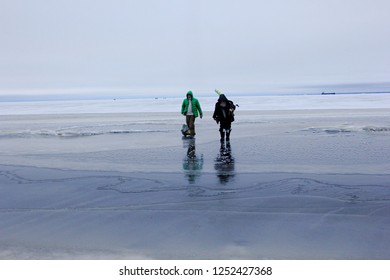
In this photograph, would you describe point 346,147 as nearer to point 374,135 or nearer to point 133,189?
point 374,135

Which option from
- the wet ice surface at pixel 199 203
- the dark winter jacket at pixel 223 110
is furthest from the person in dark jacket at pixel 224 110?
the wet ice surface at pixel 199 203

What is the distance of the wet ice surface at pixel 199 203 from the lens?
464 centimetres

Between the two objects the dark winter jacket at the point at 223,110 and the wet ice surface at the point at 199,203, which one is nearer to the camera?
the wet ice surface at the point at 199,203

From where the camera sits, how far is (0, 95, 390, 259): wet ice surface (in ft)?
15.2

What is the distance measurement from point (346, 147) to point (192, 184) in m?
6.10

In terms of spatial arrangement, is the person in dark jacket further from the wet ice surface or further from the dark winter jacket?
the wet ice surface

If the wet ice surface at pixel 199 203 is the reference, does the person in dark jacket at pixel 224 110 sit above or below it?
above

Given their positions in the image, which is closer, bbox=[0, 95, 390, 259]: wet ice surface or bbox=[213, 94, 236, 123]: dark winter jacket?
bbox=[0, 95, 390, 259]: wet ice surface

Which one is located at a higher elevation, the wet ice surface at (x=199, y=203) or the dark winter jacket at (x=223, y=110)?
the dark winter jacket at (x=223, y=110)

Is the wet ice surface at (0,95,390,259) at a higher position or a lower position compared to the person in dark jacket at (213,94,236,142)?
lower

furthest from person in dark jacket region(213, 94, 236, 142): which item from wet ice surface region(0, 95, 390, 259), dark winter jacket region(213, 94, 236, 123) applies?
wet ice surface region(0, 95, 390, 259)

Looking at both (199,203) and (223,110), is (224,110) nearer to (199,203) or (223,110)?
(223,110)

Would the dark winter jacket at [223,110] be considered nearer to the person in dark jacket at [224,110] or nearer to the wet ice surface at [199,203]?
the person in dark jacket at [224,110]

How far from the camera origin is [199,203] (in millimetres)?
6383
